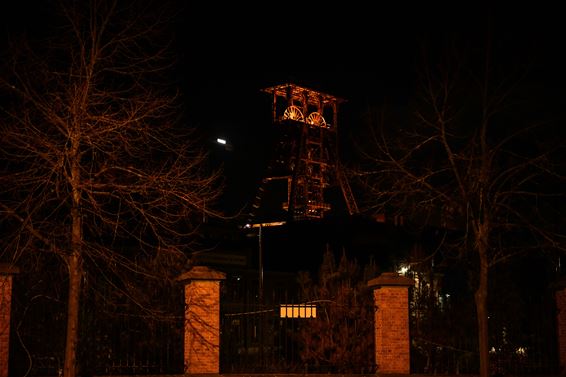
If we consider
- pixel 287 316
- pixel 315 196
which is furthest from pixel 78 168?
pixel 315 196

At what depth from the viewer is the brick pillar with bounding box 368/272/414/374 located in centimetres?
1598

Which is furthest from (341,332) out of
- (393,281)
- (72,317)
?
(72,317)

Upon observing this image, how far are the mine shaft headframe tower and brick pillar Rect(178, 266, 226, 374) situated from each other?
55406 mm

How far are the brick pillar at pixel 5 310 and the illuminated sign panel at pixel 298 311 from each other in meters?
5.57

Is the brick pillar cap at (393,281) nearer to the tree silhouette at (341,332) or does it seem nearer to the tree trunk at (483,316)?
the tree silhouette at (341,332)

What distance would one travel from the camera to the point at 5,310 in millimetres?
14328

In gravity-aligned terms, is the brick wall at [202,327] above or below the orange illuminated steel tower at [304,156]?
below

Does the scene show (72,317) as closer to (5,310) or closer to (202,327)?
(5,310)

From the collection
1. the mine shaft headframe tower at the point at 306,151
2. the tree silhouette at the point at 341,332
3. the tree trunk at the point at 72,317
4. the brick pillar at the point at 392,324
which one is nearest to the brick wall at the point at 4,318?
the tree trunk at the point at 72,317

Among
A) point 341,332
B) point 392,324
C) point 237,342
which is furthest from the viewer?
point 341,332

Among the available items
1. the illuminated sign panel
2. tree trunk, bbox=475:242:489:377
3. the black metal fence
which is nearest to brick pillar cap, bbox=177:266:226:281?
the black metal fence

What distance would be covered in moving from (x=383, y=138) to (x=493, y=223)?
2797mm

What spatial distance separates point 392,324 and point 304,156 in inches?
2433

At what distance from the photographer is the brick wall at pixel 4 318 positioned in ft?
46.3
